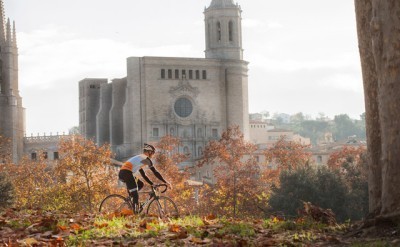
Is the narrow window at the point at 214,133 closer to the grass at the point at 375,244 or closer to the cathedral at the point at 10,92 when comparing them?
the cathedral at the point at 10,92

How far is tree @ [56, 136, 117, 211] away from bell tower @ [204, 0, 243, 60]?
1933 inches

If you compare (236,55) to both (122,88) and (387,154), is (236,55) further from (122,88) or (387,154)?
(387,154)

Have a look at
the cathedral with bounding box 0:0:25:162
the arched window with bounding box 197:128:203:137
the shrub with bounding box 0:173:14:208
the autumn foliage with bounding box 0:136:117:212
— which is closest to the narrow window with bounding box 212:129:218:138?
the arched window with bounding box 197:128:203:137

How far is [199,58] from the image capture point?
342ft

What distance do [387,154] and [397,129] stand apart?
374mm

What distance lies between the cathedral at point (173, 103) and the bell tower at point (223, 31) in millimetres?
2685

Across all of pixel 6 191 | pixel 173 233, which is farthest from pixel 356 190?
pixel 173 233

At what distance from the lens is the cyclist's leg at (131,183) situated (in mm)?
15523

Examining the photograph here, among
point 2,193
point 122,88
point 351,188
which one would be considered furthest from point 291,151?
point 2,193

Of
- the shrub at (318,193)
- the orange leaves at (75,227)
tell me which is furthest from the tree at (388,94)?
the shrub at (318,193)

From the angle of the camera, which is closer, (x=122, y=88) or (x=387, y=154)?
(x=387, y=154)

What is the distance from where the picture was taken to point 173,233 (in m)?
12.1

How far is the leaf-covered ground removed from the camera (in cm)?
1122

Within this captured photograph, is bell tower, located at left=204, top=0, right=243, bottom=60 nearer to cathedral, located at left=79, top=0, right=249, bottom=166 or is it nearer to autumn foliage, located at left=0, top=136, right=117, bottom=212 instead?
cathedral, located at left=79, top=0, right=249, bottom=166
